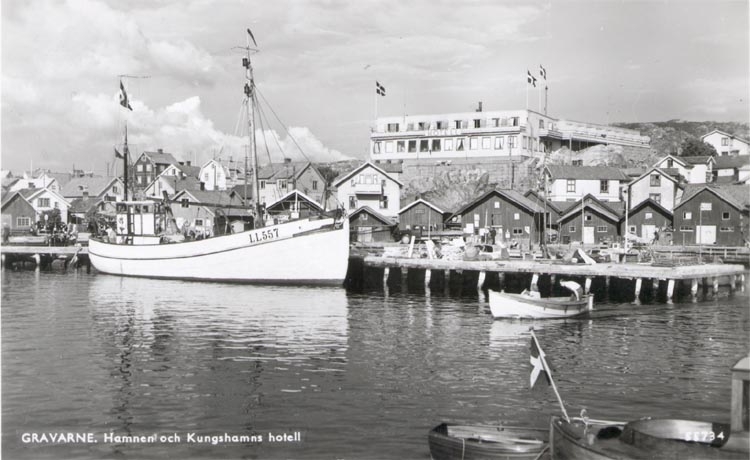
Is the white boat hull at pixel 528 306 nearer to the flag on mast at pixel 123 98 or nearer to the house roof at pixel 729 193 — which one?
the flag on mast at pixel 123 98

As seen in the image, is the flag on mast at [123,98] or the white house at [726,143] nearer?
the flag on mast at [123,98]

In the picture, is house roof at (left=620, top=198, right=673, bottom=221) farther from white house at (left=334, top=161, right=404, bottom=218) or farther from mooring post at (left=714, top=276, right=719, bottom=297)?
white house at (left=334, top=161, right=404, bottom=218)

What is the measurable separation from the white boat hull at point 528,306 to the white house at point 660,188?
46.9 metres

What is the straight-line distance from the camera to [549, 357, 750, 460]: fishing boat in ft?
39.1

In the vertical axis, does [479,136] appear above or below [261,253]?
above

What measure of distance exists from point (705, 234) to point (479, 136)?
1442 inches

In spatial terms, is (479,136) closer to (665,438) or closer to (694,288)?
(694,288)

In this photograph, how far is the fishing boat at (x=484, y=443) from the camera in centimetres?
1490

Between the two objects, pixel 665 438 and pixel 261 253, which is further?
pixel 261 253

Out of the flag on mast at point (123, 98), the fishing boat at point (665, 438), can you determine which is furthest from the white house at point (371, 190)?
the fishing boat at point (665, 438)

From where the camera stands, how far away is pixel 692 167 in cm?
8762

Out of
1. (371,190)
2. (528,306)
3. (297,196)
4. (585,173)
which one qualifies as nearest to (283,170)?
(371,190)

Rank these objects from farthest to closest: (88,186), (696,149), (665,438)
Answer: (88,186), (696,149), (665,438)

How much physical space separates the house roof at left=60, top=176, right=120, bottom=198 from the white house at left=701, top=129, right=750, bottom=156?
90.6 m
